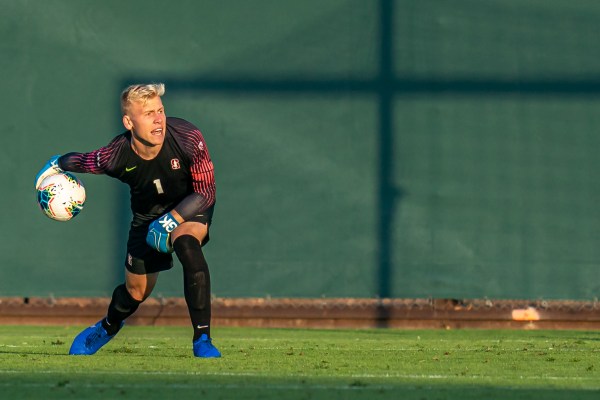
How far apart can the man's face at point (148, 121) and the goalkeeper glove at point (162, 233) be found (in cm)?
46

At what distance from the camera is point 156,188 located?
799 centimetres

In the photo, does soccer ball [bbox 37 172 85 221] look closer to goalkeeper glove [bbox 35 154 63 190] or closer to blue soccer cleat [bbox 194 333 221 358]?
goalkeeper glove [bbox 35 154 63 190]

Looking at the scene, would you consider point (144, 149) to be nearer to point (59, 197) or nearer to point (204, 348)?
point (59, 197)

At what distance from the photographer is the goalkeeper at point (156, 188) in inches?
298

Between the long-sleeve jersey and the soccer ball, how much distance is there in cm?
15

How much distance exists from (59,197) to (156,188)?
583 mm

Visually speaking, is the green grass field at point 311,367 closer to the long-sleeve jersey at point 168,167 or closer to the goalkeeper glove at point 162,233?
the goalkeeper glove at point 162,233

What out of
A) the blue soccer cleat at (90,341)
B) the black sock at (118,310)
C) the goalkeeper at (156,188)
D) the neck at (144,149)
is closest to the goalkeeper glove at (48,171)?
the goalkeeper at (156,188)

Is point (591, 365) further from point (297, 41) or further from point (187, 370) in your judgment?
point (297, 41)

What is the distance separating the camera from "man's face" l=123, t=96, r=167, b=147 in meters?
7.77

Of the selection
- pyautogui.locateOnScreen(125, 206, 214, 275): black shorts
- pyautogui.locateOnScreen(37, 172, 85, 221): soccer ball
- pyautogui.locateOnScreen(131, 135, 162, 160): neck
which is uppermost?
pyautogui.locateOnScreen(131, 135, 162, 160): neck

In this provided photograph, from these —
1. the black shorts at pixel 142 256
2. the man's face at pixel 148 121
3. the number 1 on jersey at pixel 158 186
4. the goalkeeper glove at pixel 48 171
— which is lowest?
the black shorts at pixel 142 256

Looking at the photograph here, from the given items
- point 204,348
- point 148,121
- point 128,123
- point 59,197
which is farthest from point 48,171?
point 204,348

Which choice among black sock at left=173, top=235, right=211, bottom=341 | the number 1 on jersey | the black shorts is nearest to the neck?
the number 1 on jersey
